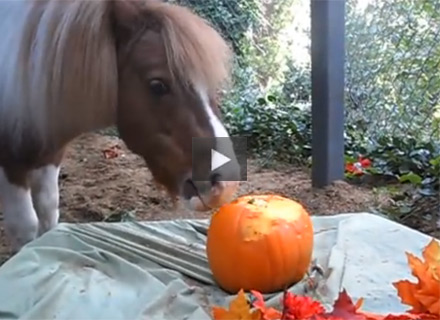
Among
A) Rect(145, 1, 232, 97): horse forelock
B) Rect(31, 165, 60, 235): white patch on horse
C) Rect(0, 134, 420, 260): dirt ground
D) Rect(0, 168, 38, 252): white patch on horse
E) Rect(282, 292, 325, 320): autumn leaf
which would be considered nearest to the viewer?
Rect(282, 292, 325, 320): autumn leaf

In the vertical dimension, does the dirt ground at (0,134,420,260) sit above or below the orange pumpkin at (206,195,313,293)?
below

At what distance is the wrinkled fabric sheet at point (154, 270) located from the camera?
1.33 m

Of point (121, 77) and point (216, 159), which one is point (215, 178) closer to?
point (216, 159)

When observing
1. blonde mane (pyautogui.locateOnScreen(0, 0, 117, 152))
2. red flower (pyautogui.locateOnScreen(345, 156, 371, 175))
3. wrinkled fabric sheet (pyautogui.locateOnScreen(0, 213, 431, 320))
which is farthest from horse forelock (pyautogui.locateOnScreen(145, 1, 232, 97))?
red flower (pyautogui.locateOnScreen(345, 156, 371, 175))

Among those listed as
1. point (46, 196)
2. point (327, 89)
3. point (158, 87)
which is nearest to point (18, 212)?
point (46, 196)

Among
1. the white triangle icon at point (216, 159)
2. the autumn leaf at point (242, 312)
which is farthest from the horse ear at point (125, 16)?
the autumn leaf at point (242, 312)

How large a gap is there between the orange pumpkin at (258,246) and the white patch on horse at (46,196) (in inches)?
37.1

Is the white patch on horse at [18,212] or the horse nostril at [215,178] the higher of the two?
the horse nostril at [215,178]

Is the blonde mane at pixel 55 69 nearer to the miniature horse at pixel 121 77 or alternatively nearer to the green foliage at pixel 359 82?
the miniature horse at pixel 121 77

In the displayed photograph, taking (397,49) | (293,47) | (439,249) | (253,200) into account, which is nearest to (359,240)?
(253,200)

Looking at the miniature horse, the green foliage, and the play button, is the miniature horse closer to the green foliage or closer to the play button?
the play button

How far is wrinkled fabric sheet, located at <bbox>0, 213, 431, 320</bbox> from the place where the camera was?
1329 millimetres

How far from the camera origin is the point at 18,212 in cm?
211

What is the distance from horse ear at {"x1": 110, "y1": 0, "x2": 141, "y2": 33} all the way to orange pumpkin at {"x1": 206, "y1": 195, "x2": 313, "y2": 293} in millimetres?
631
